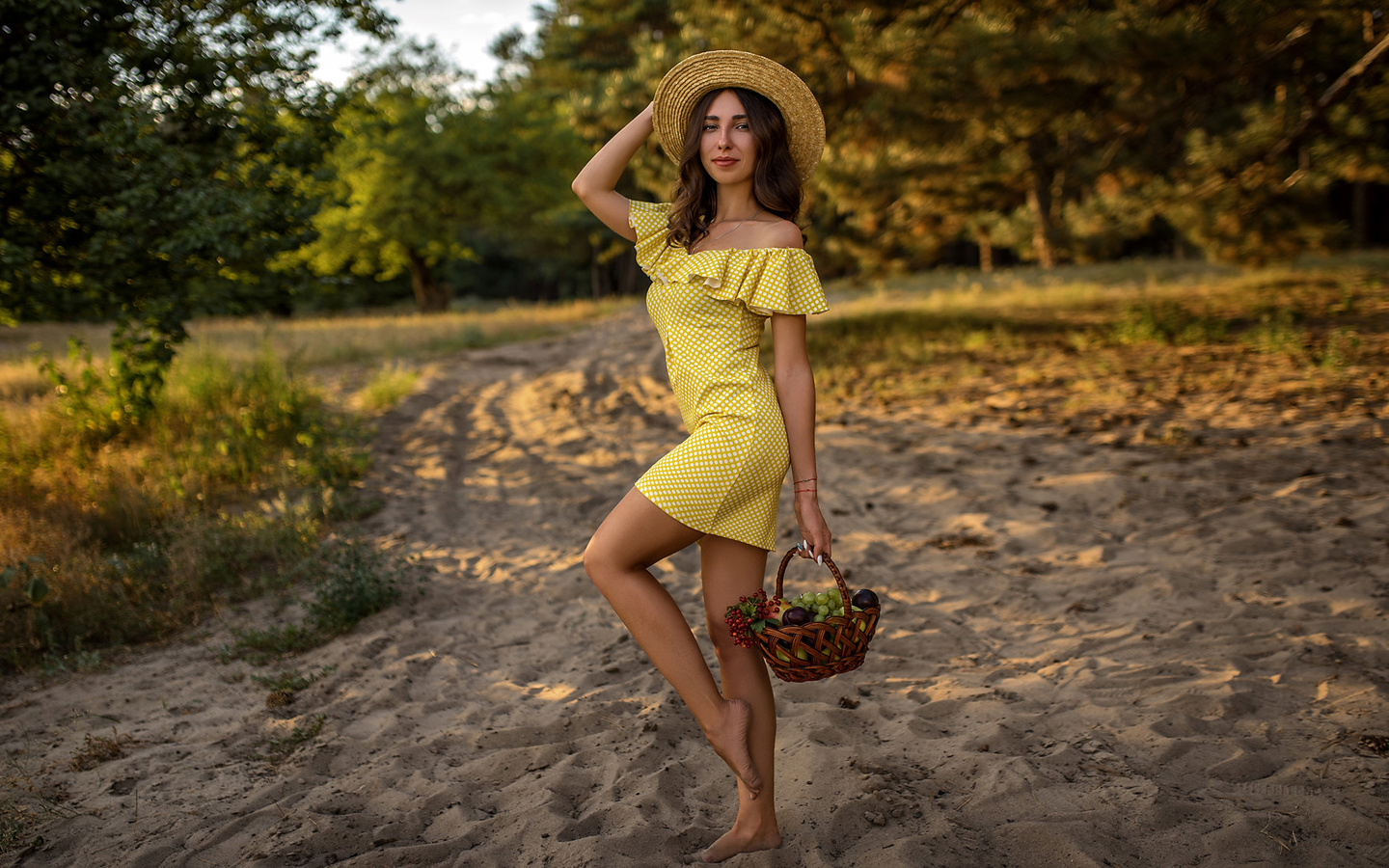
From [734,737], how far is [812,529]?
1.92 ft

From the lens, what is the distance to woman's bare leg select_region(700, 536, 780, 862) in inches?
87.4

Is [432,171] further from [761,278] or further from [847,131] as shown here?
[761,278]

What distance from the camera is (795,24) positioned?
7.13 m

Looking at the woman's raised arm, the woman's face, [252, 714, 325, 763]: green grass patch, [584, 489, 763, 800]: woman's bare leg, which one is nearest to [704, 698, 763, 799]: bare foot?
[584, 489, 763, 800]: woman's bare leg

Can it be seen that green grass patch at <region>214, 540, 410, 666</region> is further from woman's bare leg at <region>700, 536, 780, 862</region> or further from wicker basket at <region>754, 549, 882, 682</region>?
wicker basket at <region>754, 549, 882, 682</region>

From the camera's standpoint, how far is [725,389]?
217 cm

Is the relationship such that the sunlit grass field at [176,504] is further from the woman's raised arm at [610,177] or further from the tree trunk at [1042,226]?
the tree trunk at [1042,226]

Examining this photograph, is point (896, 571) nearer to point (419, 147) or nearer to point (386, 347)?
point (386, 347)

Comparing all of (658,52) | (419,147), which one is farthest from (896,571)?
(419,147)

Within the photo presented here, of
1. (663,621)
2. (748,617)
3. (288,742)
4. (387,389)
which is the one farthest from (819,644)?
(387,389)

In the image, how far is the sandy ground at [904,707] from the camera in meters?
2.39

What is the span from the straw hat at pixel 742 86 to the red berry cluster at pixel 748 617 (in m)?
1.25

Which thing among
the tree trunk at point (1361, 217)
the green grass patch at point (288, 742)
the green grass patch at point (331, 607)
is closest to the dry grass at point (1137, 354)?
the green grass patch at point (331, 607)

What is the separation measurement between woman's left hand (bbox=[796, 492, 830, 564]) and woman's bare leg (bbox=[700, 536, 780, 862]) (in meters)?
0.13
